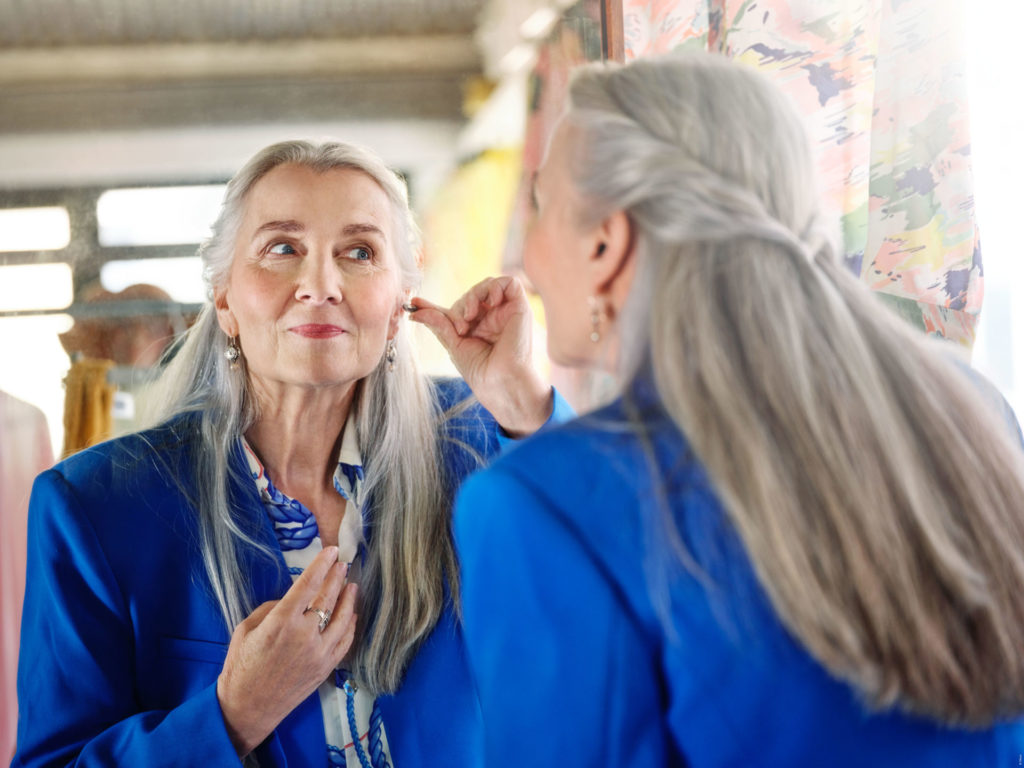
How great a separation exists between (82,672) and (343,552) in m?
0.39

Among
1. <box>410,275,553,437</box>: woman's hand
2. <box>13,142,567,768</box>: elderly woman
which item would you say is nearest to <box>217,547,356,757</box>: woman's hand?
<box>13,142,567,768</box>: elderly woman

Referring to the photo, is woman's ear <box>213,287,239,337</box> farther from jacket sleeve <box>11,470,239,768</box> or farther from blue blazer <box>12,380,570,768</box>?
jacket sleeve <box>11,470,239,768</box>

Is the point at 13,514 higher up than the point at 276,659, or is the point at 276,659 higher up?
the point at 13,514

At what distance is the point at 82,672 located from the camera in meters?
1.19

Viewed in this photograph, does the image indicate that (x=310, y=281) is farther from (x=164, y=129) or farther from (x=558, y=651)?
(x=558, y=651)

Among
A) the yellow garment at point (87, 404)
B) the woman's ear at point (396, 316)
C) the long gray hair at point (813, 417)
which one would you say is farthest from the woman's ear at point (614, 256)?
the yellow garment at point (87, 404)

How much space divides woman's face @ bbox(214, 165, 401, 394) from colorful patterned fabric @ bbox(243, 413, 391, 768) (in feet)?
0.48

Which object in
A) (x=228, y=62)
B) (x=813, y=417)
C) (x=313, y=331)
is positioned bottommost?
(x=813, y=417)

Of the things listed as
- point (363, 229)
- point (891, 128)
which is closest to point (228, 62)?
point (363, 229)

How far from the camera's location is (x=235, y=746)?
1.16 m

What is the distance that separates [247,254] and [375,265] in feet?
0.66

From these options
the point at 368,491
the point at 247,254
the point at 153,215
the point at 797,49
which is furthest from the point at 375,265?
the point at 797,49

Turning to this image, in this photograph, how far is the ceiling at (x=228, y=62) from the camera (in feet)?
5.18

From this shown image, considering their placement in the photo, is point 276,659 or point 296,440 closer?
point 276,659
